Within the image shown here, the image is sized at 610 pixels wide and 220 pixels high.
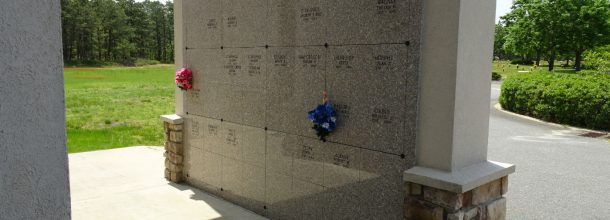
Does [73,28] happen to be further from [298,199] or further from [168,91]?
[298,199]

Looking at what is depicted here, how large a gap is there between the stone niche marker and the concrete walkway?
11.4 inches

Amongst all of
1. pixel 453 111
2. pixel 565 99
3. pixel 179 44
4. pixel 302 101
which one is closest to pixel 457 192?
pixel 453 111

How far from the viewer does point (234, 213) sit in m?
4.71

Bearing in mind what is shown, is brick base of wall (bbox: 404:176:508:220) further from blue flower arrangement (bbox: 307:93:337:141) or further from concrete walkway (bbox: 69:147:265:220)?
concrete walkway (bbox: 69:147:265:220)

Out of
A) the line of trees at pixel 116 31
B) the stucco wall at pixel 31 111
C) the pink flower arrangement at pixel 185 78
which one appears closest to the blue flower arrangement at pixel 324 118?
the stucco wall at pixel 31 111

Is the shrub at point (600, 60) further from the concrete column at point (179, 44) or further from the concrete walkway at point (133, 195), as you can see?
the concrete walkway at point (133, 195)

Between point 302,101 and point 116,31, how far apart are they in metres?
45.9

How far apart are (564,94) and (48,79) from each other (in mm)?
11402

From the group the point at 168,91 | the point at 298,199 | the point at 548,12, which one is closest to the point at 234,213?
the point at 298,199

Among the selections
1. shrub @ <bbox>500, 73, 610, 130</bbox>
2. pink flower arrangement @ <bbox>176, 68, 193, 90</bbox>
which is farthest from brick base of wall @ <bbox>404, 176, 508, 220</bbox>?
shrub @ <bbox>500, 73, 610, 130</bbox>

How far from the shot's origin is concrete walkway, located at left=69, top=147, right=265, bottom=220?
4.64 m

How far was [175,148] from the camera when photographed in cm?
582

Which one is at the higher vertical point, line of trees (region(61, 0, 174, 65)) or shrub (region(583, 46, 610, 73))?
line of trees (region(61, 0, 174, 65))

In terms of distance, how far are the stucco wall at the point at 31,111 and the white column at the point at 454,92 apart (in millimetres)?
2236
